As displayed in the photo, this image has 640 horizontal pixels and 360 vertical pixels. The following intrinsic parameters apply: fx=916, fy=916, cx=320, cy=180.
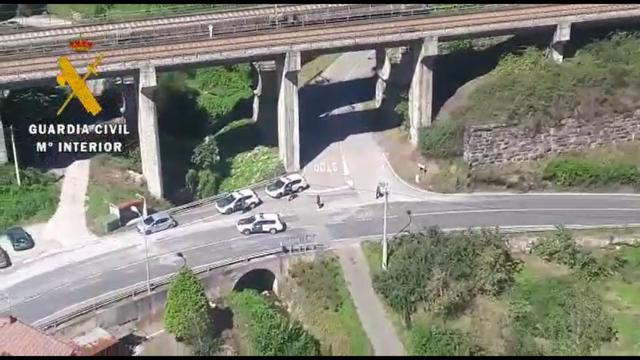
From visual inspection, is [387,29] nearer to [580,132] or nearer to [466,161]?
[466,161]

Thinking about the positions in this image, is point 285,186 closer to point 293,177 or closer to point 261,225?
point 293,177

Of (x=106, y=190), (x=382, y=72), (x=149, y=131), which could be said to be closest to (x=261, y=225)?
(x=149, y=131)

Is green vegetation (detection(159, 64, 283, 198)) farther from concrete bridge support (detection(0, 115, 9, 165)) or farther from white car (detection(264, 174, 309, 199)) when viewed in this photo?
concrete bridge support (detection(0, 115, 9, 165))

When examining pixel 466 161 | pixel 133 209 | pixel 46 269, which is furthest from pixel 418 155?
pixel 46 269

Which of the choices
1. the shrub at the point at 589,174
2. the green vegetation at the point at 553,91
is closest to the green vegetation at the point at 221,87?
the green vegetation at the point at 553,91

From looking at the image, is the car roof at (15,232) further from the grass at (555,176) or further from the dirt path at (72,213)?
the grass at (555,176)

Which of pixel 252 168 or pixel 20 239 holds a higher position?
pixel 252 168

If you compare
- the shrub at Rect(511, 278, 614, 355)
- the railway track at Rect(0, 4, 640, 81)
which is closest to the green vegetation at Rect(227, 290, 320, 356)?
the shrub at Rect(511, 278, 614, 355)
